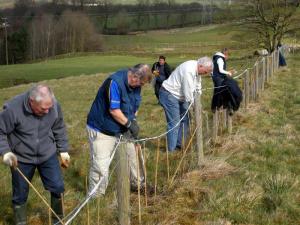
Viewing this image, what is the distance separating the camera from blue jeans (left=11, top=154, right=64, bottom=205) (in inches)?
206

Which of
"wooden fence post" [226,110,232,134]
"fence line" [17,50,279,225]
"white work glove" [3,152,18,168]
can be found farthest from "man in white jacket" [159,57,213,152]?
"white work glove" [3,152,18,168]

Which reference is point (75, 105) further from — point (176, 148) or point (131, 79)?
point (131, 79)

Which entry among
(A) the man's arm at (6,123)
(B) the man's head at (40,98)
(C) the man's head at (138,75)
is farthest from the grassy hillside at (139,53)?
(B) the man's head at (40,98)

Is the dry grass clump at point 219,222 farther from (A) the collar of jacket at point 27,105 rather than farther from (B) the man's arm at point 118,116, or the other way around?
(A) the collar of jacket at point 27,105

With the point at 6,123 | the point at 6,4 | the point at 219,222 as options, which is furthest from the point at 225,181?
the point at 6,4

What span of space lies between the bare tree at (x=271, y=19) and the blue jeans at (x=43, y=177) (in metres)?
38.3

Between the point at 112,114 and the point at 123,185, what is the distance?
1382mm

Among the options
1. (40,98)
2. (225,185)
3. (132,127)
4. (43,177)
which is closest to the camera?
(40,98)

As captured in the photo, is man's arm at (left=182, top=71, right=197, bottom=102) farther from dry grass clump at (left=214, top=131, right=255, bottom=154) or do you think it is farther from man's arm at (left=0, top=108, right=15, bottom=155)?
man's arm at (left=0, top=108, right=15, bottom=155)

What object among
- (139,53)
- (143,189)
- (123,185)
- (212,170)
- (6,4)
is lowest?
(139,53)

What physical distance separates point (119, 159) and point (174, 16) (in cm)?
11165

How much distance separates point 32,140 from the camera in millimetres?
Result: 5117

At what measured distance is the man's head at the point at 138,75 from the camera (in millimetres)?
5828

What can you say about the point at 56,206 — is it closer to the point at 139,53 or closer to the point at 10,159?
the point at 10,159
